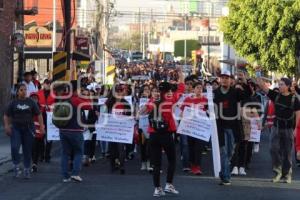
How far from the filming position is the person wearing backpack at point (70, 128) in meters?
14.6

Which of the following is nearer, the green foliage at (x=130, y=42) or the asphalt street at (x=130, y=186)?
the asphalt street at (x=130, y=186)

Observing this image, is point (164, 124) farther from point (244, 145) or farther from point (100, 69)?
point (100, 69)

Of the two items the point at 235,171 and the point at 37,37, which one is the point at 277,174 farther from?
the point at 37,37

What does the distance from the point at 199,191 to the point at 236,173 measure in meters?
2.93

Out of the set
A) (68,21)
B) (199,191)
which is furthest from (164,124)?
(68,21)

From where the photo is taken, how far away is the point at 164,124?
13.1 metres

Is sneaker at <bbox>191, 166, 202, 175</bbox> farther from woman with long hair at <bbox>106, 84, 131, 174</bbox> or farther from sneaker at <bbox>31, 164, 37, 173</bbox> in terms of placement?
sneaker at <bbox>31, 164, 37, 173</bbox>

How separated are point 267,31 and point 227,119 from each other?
985 inches

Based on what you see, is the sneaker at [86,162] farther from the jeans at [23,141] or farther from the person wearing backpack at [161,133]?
the person wearing backpack at [161,133]

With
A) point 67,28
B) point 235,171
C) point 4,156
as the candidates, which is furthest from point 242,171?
point 67,28

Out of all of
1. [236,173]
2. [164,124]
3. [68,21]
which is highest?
[68,21]

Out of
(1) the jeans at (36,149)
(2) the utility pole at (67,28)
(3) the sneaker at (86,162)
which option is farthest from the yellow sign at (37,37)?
(1) the jeans at (36,149)

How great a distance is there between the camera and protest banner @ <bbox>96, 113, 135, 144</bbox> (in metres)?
16.5

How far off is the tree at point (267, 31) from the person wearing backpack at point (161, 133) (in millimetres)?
25423
